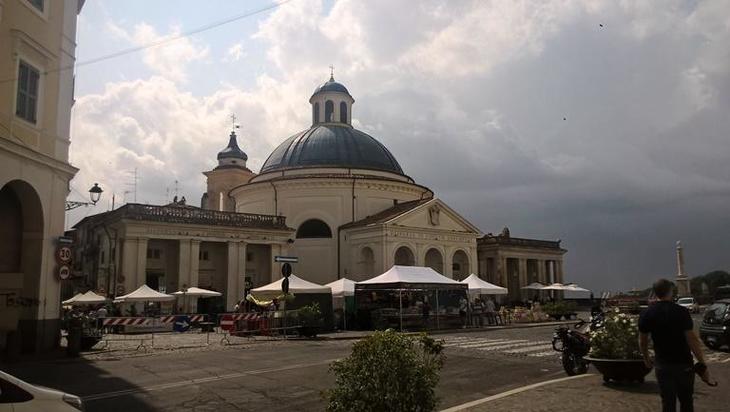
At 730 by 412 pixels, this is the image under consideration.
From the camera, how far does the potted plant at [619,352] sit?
10.0 meters

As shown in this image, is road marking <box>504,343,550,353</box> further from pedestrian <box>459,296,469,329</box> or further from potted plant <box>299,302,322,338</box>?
pedestrian <box>459,296,469,329</box>

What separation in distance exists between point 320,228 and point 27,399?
134ft

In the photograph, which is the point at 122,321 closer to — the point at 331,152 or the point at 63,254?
the point at 63,254

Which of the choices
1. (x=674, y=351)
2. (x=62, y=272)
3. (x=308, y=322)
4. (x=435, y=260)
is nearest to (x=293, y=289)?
(x=308, y=322)

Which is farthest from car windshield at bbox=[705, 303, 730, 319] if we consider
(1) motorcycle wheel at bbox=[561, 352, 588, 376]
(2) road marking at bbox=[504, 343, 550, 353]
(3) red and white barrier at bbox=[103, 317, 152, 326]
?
(3) red and white barrier at bbox=[103, 317, 152, 326]

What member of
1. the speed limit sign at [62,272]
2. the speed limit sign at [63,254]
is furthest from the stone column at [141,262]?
the speed limit sign at [62,272]

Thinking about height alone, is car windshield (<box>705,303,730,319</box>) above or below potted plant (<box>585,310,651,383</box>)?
above

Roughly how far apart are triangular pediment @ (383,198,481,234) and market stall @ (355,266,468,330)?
34.6 ft

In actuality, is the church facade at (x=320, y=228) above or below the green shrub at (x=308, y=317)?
above

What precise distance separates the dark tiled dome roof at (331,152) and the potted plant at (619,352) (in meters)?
37.9

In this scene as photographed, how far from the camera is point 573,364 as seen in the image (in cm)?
1211

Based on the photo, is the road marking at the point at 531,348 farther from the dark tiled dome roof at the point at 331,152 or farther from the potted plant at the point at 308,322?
the dark tiled dome roof at the point at 331,152

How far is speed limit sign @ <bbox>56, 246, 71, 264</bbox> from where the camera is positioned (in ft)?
59.8

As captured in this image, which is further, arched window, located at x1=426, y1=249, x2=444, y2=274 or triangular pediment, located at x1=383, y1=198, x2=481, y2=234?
arched window, located at x1=426, y1=249, x2=444, y2=274
